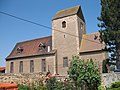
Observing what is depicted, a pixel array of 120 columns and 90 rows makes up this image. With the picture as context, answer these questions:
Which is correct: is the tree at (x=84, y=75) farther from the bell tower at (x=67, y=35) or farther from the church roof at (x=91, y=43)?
the bell tower at (x=67, y=35)

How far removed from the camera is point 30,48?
133 ft

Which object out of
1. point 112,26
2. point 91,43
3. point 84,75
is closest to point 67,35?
point 91,43

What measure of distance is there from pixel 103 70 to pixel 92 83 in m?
11.1

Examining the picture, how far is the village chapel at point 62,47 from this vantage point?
33.5m

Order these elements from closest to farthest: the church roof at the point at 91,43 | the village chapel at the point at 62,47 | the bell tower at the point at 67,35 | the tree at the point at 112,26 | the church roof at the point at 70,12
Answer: the tree at the point at 112,26, the church roof at the point at 91,43, the village chapel at the point at 62,47, the bell tower at the point at 67,35, the church roof at the point at 70,12

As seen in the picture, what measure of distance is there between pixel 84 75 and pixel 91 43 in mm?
16993

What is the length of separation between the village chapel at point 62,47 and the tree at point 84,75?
1335 cm

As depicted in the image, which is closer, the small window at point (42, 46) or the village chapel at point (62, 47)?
the village chapel at point (62, 47)

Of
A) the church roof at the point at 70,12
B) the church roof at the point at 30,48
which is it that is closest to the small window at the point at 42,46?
the church roof at the point at 30,48

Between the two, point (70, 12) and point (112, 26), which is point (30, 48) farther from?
point (112, 26)

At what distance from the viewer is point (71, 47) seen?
34219mm

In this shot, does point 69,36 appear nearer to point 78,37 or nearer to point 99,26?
point 78,37

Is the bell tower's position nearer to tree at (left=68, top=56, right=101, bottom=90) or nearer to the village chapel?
the village chapel

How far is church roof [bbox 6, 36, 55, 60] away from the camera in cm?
3838
